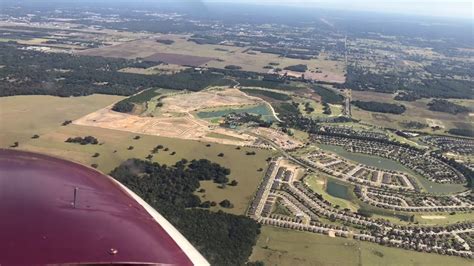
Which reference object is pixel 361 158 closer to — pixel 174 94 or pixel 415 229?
pixel 415 229

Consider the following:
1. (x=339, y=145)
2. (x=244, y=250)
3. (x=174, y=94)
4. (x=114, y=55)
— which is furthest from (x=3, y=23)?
(x=244, y=250)

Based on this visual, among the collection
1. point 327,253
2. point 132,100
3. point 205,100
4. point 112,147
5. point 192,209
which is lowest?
point 327,253

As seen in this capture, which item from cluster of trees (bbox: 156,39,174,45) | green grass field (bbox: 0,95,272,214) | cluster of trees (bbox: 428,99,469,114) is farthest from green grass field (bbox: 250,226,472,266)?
cluster of trees (bbox: 156,39,174,45)

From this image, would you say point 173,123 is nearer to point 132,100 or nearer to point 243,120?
point 243,120

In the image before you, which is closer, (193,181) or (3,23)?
(193,181)

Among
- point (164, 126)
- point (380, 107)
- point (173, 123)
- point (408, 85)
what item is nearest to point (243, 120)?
point (173, 123)

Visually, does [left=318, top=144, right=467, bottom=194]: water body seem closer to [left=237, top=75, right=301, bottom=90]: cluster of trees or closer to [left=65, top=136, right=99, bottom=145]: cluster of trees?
[left=65, top=136, right=99, bottom=145]: cluster of trees
